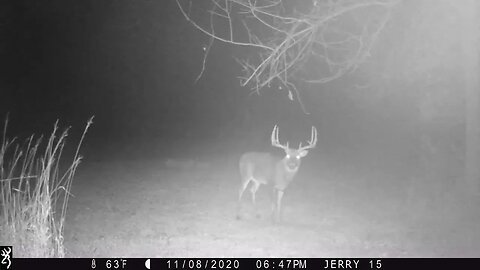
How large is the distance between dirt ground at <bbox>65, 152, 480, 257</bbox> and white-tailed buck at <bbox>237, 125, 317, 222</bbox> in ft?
1.35

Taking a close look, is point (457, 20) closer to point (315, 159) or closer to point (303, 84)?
point (315, 159)

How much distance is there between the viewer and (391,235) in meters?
8.45

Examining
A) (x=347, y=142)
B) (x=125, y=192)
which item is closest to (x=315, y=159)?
(x=347, y=142)

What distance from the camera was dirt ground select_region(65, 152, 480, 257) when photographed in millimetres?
7605

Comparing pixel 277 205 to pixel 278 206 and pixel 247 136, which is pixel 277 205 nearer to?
pixel 278 206

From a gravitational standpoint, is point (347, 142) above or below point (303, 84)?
below

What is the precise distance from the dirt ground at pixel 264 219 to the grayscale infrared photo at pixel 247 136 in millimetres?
44

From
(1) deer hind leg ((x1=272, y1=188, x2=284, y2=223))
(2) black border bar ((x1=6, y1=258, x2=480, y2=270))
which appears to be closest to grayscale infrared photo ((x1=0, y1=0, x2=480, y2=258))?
(1) deer hind leg ((x1=272, y1=188, x2=284, y2=223))

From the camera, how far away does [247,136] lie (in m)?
22.8

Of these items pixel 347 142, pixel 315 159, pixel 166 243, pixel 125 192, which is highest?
pixel 347 142

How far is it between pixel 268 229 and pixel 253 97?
1919 cm
